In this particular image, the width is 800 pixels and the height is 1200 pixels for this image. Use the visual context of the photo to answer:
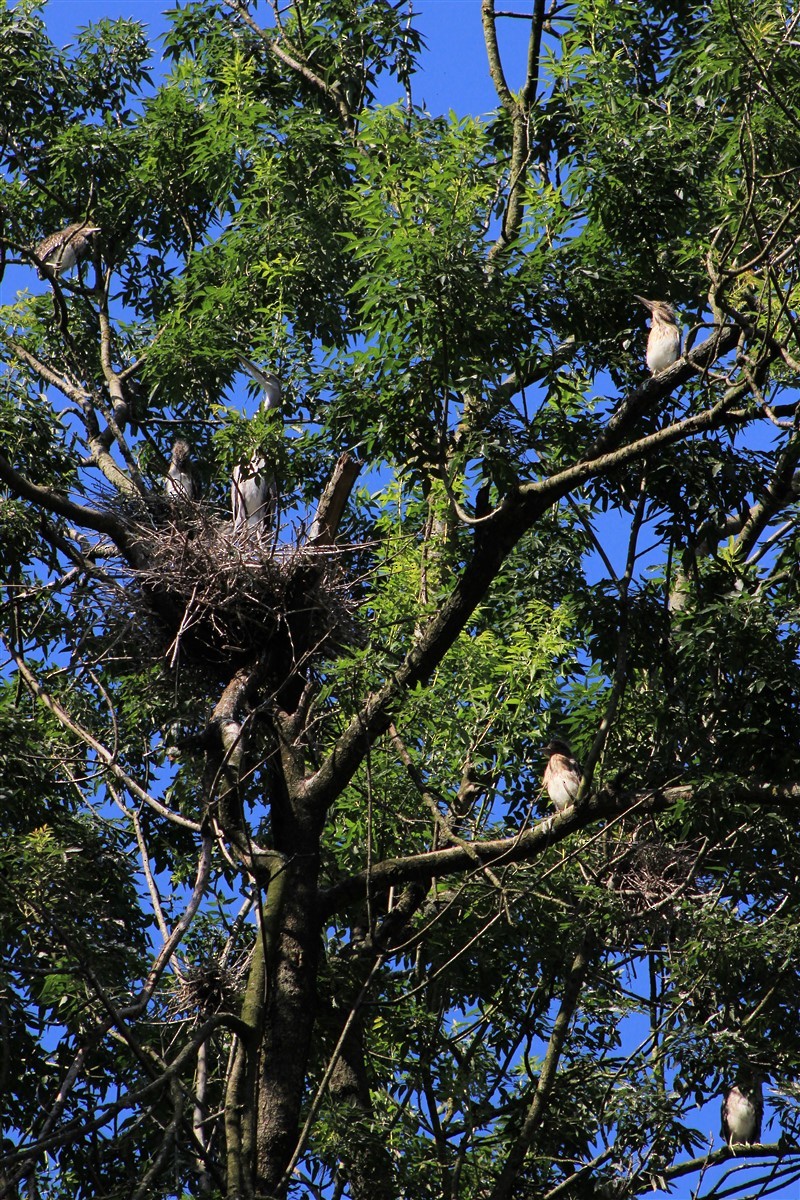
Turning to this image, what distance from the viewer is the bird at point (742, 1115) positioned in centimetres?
826

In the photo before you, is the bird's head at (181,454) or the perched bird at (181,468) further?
the bird's head at (181,454)

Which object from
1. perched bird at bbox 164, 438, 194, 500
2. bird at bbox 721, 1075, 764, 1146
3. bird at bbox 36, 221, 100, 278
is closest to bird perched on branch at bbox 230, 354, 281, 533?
perched bird at bbox 164, 438, 194, 500

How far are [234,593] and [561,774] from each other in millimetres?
2360

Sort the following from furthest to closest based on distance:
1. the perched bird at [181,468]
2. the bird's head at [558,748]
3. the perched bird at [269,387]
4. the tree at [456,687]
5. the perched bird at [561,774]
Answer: the perched bird at [181,468]
the perched bird at [269,387]
the bird's head at [558,748]
the perched bird at [561,774]
the tree at [456,687]

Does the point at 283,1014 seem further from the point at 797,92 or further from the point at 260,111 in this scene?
the point at 260,111

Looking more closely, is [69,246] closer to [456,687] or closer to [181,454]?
[181,454]

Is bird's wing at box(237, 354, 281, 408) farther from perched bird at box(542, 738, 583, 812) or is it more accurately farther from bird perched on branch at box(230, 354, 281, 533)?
perched bird at box(542, 738, 583, 812)

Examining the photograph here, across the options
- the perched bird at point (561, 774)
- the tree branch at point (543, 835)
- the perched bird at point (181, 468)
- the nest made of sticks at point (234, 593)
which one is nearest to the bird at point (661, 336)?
the nest made of sticks at point (234, 593)

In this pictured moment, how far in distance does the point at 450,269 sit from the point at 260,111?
12.7ft

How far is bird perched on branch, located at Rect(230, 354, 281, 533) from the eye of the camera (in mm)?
8086

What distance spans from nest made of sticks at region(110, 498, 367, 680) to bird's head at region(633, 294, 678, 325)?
1.86 metres

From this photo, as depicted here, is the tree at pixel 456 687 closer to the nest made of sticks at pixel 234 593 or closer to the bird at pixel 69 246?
the nest made of sticks at pixel 234 593

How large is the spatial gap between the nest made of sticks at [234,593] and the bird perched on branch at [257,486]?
0.22 m

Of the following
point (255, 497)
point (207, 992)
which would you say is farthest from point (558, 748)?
point (207, 992)
